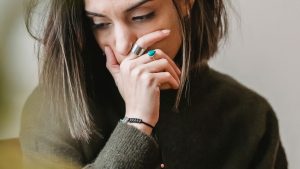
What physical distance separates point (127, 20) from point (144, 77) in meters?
0.10

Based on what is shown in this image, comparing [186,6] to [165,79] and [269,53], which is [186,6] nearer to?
[165,79]

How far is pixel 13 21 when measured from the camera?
0.12 m

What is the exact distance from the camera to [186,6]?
80 centimetres

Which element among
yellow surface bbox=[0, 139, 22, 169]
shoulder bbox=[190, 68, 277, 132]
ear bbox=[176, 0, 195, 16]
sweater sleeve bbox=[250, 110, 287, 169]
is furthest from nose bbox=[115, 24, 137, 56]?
yellow surface bbox=[0, 139, 22, 169]

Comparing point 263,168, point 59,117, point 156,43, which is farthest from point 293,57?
point 59,117

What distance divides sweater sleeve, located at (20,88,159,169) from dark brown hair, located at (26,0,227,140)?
29mm

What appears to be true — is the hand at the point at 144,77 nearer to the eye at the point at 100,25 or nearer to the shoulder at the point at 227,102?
the eye at the point at 100,25

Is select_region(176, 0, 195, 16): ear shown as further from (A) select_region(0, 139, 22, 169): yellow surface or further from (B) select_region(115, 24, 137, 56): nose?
(A) select_region(0, 139, 22, 169): yellow surface

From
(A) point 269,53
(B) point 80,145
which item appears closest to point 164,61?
(B) point 80,145

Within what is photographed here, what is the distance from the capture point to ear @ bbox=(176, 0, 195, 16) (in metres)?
0.79

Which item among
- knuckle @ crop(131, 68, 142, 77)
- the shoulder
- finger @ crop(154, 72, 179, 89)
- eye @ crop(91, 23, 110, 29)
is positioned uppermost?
eye @ crop(91, 23, 110, 29)

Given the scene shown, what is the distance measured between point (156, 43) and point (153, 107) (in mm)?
110

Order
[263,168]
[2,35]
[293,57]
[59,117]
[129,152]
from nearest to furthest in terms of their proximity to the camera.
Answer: [2,35]
[129,152]
[59,117]
[263,168]
[293,57]

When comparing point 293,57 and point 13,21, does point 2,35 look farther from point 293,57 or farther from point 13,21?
point 293,57
